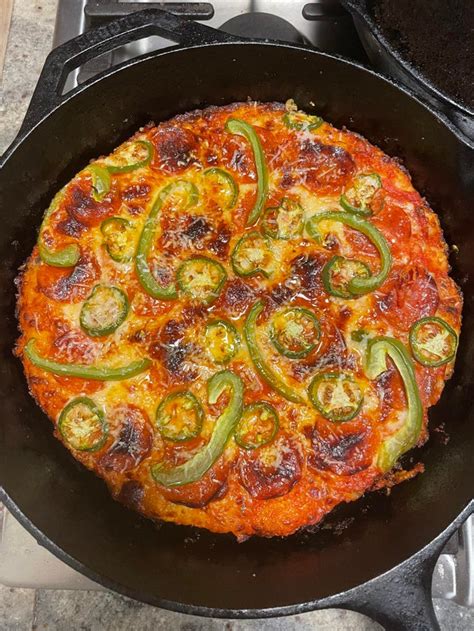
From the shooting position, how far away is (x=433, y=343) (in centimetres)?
279

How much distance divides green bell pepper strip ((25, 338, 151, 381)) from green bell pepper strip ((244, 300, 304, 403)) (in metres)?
0.50

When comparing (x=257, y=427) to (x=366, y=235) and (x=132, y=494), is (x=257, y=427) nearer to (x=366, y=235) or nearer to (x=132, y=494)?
(x=132, y=494)

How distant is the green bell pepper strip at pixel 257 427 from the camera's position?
2.67 meters

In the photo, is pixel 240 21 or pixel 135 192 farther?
pixel 240 21

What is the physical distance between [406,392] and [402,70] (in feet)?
4.72

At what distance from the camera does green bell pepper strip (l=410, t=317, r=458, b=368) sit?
2.79 m

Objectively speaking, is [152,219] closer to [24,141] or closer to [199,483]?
[24,141]

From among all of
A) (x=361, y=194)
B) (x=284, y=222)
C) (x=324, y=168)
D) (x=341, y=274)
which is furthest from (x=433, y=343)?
(x=324, y=168)

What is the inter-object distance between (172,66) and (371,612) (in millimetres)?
2557

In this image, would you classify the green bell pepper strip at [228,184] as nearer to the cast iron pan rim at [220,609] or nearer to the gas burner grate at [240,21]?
the gas burner grate at [240,21]

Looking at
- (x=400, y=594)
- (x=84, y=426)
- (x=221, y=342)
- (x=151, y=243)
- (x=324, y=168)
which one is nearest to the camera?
(x=400, y=594)

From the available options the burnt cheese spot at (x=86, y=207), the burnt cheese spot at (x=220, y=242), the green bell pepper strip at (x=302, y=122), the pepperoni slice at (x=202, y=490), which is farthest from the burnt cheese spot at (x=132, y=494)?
the green bell pepper strip at (x=302, y=122)

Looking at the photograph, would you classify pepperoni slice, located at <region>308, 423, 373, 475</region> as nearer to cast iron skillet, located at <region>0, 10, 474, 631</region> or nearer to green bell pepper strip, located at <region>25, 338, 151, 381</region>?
cast iron skillet, located at <region>0, 10, 474, 631</region>

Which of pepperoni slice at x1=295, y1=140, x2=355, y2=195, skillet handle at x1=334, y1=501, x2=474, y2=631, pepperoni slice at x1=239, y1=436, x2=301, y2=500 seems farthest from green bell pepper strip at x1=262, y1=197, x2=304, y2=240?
skillet handle at x1=334, y1=501, x2=474, y2=631
